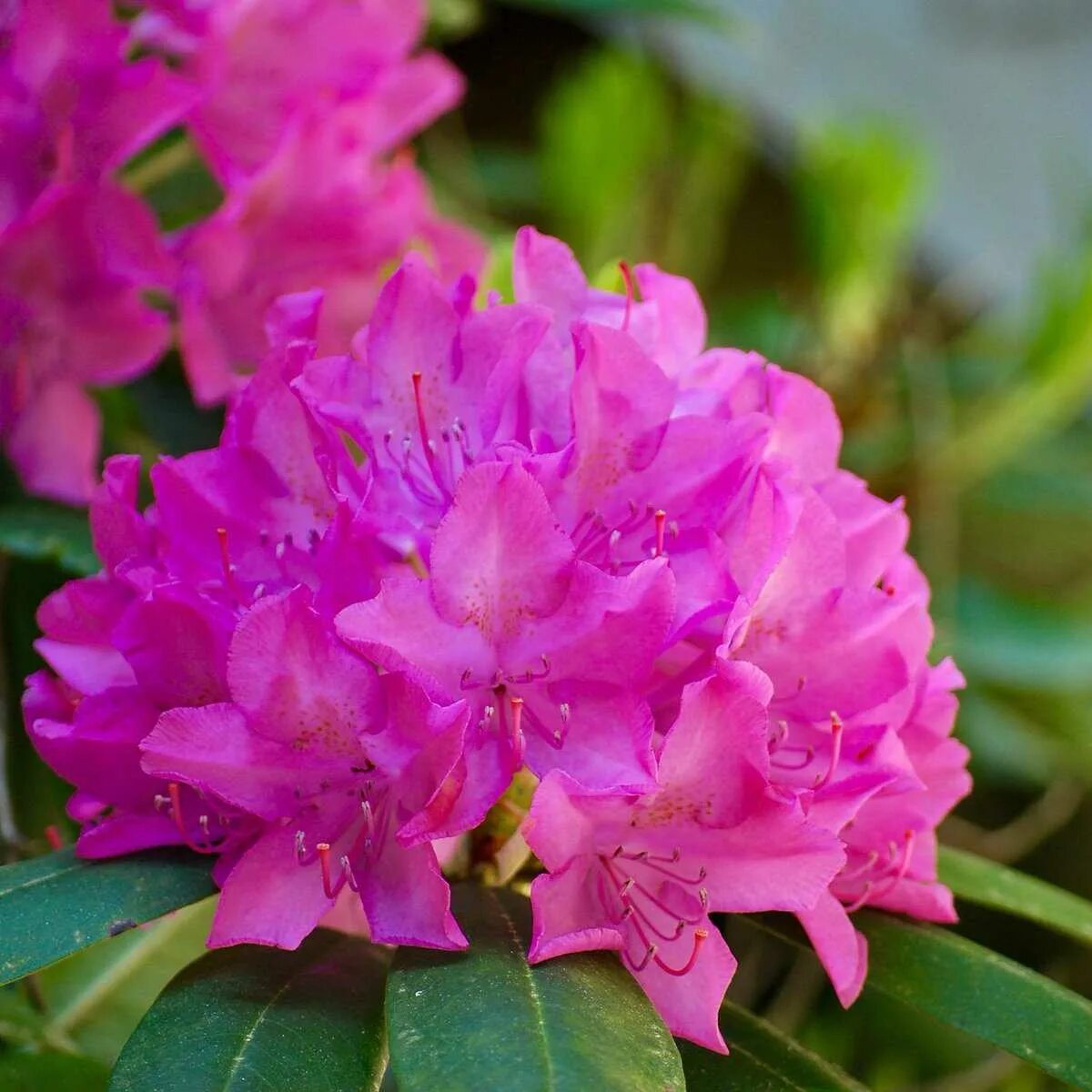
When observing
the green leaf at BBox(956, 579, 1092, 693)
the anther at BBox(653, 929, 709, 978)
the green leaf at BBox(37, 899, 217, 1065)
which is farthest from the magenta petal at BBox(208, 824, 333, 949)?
the green leaf at BBox(956, 579, 1092, 693)

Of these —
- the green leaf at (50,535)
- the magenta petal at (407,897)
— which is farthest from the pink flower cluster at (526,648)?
the green leaf at (50,535)

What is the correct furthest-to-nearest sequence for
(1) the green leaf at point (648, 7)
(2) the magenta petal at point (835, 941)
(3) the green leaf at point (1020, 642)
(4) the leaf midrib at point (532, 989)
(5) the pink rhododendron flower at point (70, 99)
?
(3) the green leaf at point (1020, 642) < (1) the green leaf at point (648, 7) < (5) the pink rhododendron flower at point (70, 99) < (2) the magenta petal at point (835, 941) < (4) the leaf midrib at point (532, 989)

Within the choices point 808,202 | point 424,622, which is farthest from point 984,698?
point 424,622

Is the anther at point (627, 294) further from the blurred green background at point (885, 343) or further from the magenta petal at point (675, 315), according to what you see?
the blurred green background at point (885, 343)

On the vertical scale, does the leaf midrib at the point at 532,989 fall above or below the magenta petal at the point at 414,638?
below

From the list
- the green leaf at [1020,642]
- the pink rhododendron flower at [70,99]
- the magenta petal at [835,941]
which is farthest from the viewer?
the green leaf at [1020,642]

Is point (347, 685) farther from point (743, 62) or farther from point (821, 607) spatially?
point (743, 62)
